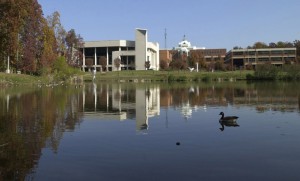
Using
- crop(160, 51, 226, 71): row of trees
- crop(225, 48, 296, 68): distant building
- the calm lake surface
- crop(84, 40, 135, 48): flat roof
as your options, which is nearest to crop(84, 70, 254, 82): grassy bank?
crop(160, 51, 226, 71): row of trees

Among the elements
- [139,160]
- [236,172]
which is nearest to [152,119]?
[139,160]

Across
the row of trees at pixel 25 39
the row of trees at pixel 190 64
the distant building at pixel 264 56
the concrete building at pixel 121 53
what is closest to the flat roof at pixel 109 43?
the concrete building at pixel 121 53

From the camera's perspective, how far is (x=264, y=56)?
6073 inches

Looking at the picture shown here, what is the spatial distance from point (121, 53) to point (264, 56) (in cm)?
5777

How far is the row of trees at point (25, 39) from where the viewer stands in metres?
55.3

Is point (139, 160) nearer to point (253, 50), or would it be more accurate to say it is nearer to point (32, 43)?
point (32, 43)

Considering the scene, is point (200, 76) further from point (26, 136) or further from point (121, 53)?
point (26, 136)

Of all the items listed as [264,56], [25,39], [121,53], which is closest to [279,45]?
[264,56]

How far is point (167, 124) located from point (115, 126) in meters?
2.65

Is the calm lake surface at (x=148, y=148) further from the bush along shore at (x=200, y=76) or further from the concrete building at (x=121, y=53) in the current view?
the concrete building at (x=121, y=53)

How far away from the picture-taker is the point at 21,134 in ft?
50.5

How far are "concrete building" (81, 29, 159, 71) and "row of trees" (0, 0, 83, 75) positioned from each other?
67.2 m

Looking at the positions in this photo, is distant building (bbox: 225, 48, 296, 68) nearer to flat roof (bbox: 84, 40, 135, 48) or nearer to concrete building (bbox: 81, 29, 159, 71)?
concrete building (bbox: 81, 29, 159, 71)

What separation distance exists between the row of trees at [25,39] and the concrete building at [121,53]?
67.2m
